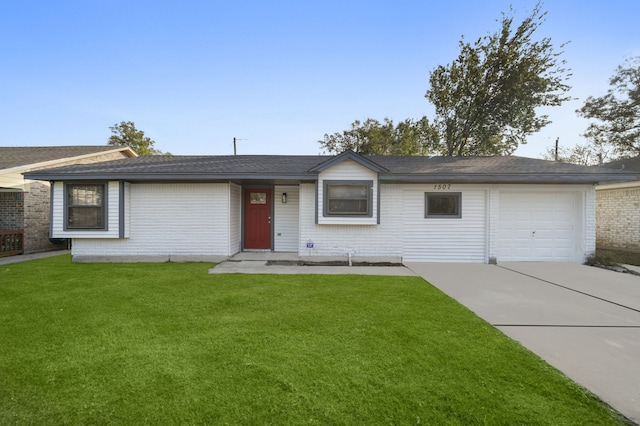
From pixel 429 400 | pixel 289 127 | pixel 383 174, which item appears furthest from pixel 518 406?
pixel 289 127

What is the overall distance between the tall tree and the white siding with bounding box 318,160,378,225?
13045 millimetres

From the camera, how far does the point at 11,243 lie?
9.25 meters

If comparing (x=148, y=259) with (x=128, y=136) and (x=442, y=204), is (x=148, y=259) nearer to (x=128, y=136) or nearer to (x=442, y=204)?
(x=442, y=204)

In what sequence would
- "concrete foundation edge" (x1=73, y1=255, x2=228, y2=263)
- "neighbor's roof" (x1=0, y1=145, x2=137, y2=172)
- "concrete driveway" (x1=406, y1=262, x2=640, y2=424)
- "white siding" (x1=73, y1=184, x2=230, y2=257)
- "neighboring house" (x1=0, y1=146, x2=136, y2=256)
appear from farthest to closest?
"neighbor's roof" (x1=0, y1=145, x2=137, y2=172), "neighboring house" (x1=0, y1=146, x2=136, y2=256), "white siding" (x1=73, y1=184, x2=230, y2=257), "concrete foundation edge" (x1=73, y1=255, x2=228, y2=263), "concrete driveway" (x1=406, y1=262, x2=640, y2=424)

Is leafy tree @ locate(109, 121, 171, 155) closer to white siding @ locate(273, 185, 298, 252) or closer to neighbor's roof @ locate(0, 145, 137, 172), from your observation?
neighbor's roof @ locate(0, 145, 137, 172)

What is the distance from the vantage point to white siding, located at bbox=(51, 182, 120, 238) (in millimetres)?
7719

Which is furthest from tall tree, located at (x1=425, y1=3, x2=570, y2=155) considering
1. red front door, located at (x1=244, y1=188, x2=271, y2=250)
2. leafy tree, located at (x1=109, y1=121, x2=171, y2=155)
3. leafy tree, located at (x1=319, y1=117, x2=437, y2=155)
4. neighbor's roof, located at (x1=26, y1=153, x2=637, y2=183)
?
leafy tree, located at (x1=109, y1=121, x2=171, y2=155)

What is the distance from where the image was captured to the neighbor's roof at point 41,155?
30.5ft

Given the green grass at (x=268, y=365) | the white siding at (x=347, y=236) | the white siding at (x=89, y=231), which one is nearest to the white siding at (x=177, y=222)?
the white siding at (x=89, y=231)

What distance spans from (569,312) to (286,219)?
711 centimetres

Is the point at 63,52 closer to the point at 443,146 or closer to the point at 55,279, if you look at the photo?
the point at 55,279

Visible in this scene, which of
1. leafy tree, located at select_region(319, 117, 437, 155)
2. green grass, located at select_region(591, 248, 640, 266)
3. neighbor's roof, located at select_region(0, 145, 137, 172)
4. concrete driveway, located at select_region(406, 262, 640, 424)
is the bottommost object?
concrete driveway, located at select_region(406, 262, 640, 424)

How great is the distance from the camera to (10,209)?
31.9 ft

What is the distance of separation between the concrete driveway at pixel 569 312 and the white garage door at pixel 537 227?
67 cm
